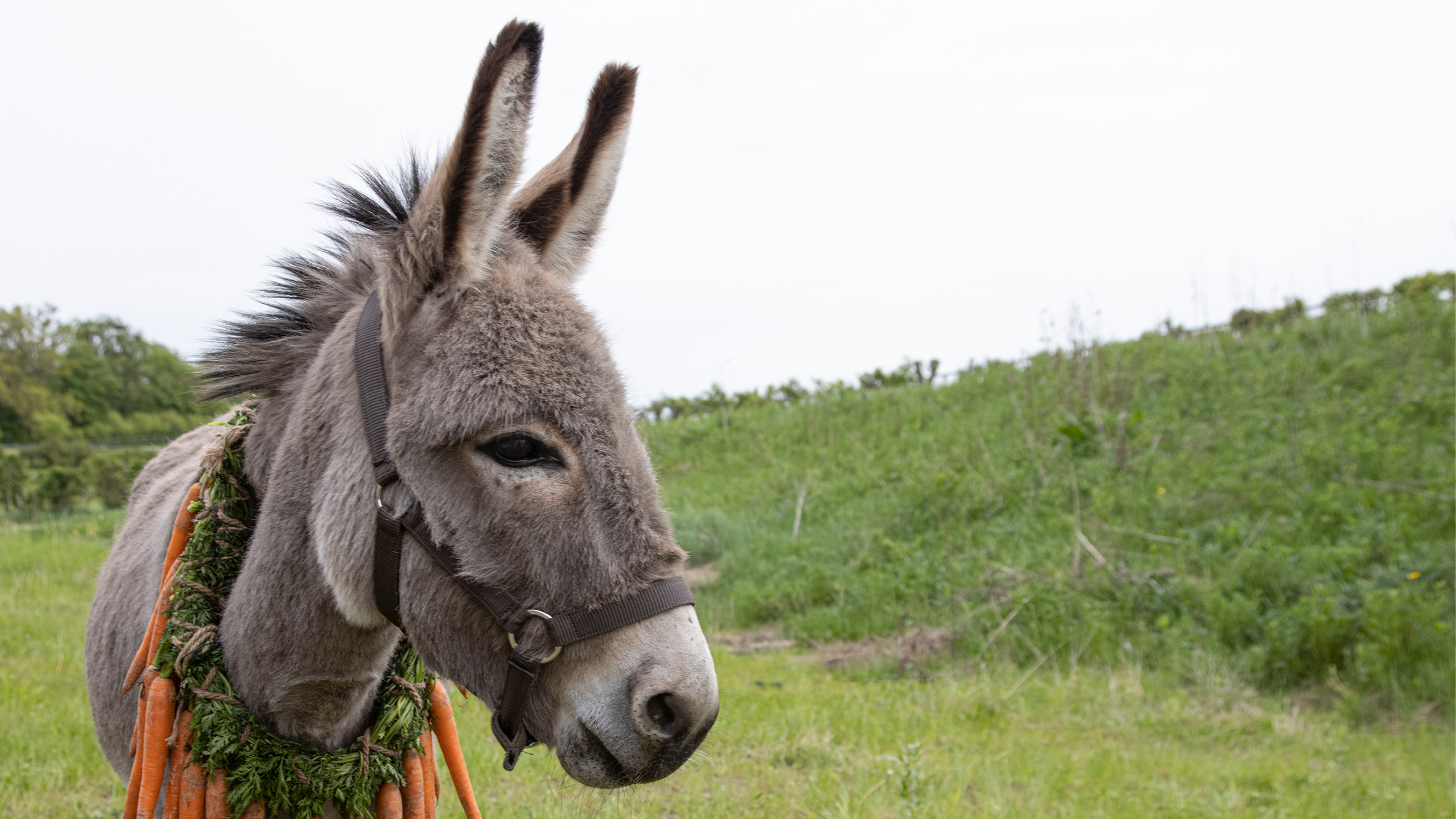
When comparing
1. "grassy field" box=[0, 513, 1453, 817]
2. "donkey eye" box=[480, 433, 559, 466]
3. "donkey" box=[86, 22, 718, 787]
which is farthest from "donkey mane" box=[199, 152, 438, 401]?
"grassy field" box=[0, 513, 1453, 817]

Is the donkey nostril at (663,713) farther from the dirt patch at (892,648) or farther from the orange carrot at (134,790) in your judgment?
the dirt patch at (892,648)

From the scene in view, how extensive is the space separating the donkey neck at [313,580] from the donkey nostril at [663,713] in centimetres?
70

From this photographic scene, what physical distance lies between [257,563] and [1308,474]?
34.0 ft

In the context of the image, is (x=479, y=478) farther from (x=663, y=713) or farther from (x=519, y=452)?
(x=663, y=713)

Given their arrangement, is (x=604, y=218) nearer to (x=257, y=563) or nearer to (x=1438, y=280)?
(x=257, y=563)

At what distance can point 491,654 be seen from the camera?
1627mm

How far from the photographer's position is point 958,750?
15.9ft

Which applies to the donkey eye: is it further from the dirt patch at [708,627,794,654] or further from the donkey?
the dirt patch at [708,627,794,654]

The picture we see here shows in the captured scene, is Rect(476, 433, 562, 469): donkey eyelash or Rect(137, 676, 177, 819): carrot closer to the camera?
Rect(476, 433, 562, 469): donkey eyelash

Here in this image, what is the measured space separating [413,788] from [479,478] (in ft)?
3.80

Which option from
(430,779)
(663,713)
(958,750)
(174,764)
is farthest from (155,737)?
(958,750)

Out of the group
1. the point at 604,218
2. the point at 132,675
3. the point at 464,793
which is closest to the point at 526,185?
the point at 604,218

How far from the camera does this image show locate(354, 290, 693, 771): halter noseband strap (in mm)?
1535

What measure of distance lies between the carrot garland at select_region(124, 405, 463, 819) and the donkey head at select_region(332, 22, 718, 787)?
461 mm
